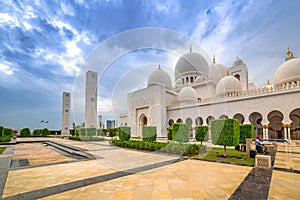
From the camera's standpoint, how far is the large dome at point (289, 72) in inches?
782

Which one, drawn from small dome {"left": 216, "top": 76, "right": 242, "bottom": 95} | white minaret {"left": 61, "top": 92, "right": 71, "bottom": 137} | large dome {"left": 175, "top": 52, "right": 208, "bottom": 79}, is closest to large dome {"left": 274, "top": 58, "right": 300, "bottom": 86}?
small dome {"left": 216, "top": 76, "right": 242, "bottom": 95}

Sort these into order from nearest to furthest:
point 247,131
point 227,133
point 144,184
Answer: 1. point 144,184
2. point 227,133
3. point 247,131

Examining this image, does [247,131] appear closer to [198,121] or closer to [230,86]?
[230,86]

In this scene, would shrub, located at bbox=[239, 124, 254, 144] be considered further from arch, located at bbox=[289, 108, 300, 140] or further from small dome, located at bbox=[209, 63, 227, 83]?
small dome, located at bbox=[209, 63, 227, 83]

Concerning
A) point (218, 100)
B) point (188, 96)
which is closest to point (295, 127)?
point (218, 100)

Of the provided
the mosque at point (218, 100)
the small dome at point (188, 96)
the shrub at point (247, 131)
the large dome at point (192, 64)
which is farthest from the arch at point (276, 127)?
the large dome at point (192, 64)

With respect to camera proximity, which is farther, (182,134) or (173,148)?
(182,134)

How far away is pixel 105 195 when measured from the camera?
3818mm

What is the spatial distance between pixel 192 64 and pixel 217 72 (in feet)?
18.5

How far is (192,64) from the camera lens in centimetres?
3594

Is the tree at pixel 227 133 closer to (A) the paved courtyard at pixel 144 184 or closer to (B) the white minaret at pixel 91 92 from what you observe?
(A) the paved courtyard at pixel 144 184

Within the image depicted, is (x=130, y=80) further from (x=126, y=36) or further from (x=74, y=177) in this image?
(x=74, y=177)

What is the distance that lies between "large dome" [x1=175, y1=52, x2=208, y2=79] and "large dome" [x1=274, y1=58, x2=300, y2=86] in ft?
49.6

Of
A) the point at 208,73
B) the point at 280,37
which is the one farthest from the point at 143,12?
the point at 208,73
